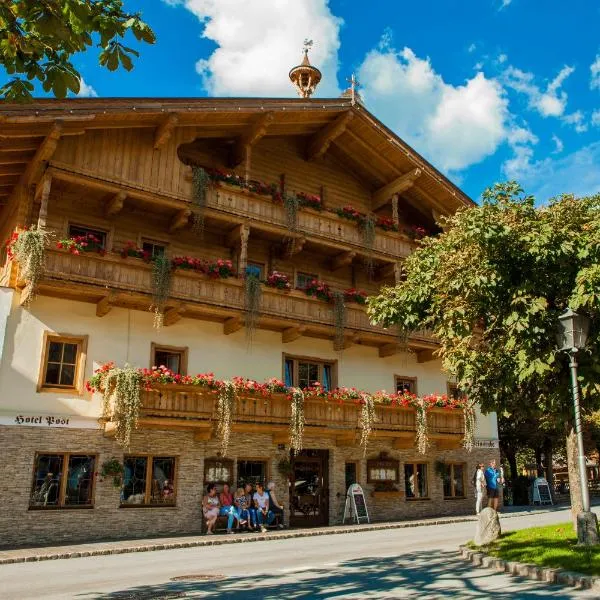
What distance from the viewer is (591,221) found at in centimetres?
1388

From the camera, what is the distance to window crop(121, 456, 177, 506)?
1870 cm

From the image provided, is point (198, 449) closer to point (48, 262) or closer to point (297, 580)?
Answer: point (48, 262)

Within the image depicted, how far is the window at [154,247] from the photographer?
21.7 meters

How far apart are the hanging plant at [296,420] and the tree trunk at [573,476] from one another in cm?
827

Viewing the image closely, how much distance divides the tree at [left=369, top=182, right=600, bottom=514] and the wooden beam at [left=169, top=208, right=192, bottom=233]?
831 cm

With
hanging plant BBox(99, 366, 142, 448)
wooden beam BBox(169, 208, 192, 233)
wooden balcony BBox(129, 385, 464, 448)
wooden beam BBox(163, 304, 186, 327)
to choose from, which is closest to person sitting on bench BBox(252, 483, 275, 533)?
wooden balcony BBox(129, 385, 464, 448)

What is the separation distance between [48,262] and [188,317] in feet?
16.0

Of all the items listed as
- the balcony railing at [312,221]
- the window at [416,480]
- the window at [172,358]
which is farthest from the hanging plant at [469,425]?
the window at [172,358]

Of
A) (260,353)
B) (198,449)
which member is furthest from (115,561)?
(260,353)

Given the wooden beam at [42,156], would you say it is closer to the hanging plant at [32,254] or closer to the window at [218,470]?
the hanging plant at [32,254]

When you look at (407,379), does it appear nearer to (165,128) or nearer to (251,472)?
(251,472)

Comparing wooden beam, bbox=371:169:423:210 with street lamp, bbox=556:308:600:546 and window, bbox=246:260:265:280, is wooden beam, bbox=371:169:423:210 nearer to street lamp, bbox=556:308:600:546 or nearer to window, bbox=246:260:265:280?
window, bbox=246:260:265:280

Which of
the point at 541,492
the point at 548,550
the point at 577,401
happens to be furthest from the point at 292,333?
the point at 541,492

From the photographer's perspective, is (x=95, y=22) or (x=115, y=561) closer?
(x=95, y=22)
